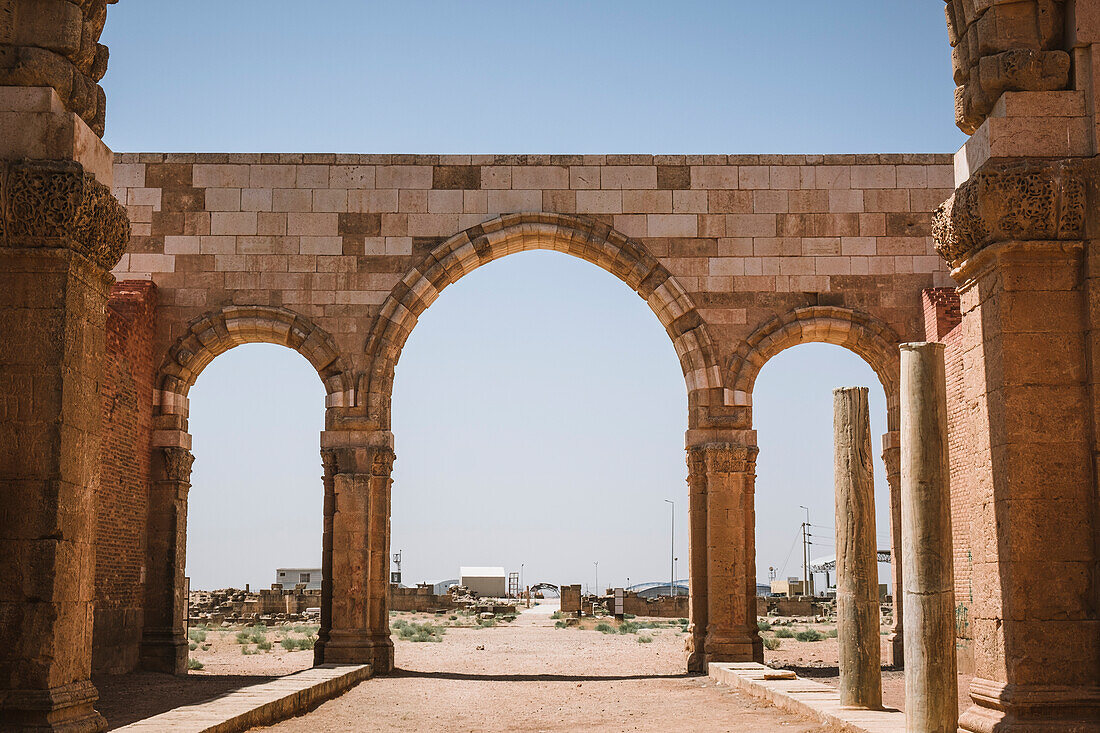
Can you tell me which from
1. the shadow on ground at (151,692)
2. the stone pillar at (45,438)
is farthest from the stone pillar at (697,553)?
the stone pillar at (45,438)

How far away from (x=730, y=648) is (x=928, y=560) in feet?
30.8

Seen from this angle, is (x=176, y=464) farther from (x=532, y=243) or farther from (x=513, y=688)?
(x=532, y=243)

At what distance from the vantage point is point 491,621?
1326 inches

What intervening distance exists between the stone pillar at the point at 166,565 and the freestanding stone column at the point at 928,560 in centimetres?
1188

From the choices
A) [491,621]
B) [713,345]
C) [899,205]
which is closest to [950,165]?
[899,205]

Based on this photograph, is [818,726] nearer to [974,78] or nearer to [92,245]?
[974,78]

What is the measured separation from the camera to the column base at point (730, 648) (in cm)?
1591

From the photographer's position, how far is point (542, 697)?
1353cm

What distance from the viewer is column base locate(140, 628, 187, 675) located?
52.9 feet

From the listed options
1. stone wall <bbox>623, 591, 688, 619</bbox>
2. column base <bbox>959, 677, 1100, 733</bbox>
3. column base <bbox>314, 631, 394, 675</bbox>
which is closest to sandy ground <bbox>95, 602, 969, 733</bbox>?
column base <bbox>314, 631, 394, 675</bbox>

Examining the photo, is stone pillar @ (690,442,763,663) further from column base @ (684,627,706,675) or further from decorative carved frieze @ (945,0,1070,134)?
decorative carved frieze @ (945,0,1070,134)

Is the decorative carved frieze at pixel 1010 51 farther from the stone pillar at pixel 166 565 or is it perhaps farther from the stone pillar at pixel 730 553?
the stone pillar at pixel 166 565

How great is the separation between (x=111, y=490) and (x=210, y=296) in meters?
3.16

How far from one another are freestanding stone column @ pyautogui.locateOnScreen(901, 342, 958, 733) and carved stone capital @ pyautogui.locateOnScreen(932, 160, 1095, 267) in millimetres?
902
